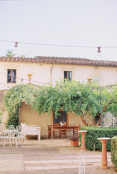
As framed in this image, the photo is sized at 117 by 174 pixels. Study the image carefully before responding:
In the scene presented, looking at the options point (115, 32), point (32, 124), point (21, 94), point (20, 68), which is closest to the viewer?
point (115, 32)

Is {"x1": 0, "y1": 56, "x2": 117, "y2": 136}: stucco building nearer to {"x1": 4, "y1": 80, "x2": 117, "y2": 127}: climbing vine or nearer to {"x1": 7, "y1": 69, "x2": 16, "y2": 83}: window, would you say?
{"x1": 7, "y1": 69, "x2": 16, "y2": 83}: window

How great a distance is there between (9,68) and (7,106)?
302 cm

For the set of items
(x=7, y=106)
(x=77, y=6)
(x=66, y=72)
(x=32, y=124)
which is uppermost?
(x=77, y=6)

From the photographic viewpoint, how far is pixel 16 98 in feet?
44.8

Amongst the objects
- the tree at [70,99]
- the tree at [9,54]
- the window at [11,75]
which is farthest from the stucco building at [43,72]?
the tree at [9,54]

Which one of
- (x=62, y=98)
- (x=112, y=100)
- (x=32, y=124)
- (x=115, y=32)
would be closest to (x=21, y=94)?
(x=32, y=124)

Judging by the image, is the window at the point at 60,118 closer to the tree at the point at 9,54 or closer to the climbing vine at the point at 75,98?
the climbing vine at the point at 75,98

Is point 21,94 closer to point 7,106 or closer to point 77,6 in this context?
point 7,106

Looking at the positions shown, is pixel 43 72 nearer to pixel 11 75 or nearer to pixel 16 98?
pixel 11 75

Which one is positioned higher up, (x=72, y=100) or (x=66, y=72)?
(x=66, y=72)

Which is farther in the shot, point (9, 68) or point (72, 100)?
point (9, 68)

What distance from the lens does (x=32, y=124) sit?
49.6 feet

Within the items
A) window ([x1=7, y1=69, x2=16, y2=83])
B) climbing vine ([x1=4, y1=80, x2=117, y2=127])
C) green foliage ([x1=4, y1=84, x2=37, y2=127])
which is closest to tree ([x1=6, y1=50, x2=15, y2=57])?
window ([x1=7, y1=69, x2=16, y2=83])

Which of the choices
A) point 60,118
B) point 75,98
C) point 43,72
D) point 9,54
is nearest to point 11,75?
point 43,72
